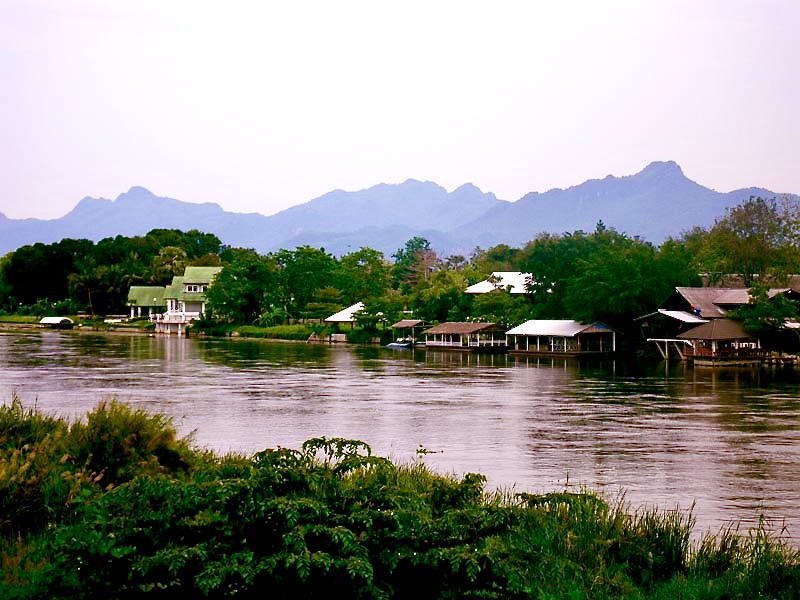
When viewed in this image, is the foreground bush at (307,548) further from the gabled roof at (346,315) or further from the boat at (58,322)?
the boat at (58,322)

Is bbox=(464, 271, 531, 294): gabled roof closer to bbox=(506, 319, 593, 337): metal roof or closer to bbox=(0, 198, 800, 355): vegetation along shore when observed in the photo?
bbox=(0, 198, 800, 355): vegetation along shore

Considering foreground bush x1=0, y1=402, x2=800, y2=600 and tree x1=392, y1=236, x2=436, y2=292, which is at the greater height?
tree x1=392, y1=236, x2=436, y2=292

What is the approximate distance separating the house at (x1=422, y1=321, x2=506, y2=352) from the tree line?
120cm

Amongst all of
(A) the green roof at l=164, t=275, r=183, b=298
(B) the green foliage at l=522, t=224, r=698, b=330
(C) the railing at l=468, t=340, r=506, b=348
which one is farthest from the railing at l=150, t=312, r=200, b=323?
(B) the green foliage at l=522, t=224, r=698, b=330

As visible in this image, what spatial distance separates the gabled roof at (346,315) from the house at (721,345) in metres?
28.3

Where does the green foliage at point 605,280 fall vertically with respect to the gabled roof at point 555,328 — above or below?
above

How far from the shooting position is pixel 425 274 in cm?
10588

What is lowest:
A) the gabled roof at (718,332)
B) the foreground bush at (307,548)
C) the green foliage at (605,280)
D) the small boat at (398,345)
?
the foreground bush at (307,548)

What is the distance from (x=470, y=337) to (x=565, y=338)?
6716mm

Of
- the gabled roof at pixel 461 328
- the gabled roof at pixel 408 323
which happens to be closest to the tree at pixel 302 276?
the gabled roof at pixel 408 323

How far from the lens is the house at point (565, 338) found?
187ft

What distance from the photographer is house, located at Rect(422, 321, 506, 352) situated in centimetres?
6247

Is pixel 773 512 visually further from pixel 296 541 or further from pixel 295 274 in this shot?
pixel 295 274

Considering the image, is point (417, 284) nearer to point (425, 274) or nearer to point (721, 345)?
point (425, 274)
